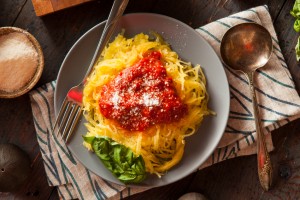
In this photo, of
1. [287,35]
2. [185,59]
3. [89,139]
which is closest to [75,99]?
[89,139]

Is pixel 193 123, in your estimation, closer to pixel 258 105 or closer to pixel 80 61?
pixel 258 105

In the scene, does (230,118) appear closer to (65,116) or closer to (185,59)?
(185,59)

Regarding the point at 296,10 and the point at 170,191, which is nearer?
the point at 296,10

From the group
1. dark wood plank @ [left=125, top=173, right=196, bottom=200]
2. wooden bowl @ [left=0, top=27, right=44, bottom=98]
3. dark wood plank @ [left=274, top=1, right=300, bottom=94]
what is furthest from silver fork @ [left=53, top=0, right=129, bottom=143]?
dark wood plank @ [left=274, top=1, right=300, bottom=94]

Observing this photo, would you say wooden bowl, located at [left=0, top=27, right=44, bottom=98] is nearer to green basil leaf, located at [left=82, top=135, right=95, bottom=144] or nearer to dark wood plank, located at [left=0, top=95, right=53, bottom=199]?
dark wood plank, located at [left=0, top=95, right=53, bottom=199]

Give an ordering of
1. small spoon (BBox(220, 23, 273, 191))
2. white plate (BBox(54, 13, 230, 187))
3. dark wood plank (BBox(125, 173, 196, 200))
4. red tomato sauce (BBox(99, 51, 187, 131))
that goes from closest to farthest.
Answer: red tomato sauce (BBox(99, 51, 187, 131)), white plate (BBox(54, 13, 230, 187)), small spoon (BBox(220, 23, 273, 191)), dark wood plank (BBox(125, 173, 196, 200))
